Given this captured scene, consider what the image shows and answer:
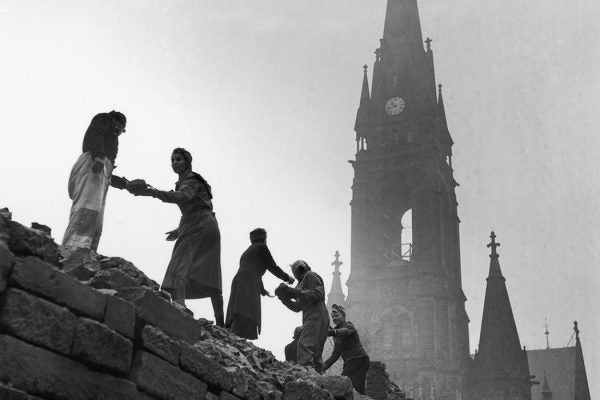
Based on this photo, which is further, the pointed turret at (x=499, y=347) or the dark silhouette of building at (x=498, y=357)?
the pointed turret at (x=499, y=347)

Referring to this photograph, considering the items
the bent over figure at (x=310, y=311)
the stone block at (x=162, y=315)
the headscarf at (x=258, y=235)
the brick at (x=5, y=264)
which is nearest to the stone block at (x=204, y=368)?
the stone block at (x=162, y=315)

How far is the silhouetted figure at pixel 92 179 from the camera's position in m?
7.38

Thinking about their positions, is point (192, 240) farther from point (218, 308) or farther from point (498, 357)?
point (498, 357)

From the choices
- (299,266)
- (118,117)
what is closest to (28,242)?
(118,117)

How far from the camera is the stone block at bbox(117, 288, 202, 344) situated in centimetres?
627

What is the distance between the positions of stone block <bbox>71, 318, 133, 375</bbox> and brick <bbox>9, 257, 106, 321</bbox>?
4.4 inches

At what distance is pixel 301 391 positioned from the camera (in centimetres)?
745

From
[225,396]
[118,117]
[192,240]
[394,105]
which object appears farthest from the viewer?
[394,105]

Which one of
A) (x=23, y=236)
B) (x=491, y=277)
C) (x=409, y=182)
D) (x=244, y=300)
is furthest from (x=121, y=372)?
(x=409, y=182)

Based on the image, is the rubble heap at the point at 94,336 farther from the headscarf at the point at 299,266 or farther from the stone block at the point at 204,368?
the headscarf at the point at 299,266

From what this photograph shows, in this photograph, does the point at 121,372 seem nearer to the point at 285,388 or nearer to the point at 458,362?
the point at 285,388

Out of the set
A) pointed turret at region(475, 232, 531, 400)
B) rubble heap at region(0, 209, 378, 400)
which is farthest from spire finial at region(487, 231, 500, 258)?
rubble heap at region(0, 209, 378, 400)

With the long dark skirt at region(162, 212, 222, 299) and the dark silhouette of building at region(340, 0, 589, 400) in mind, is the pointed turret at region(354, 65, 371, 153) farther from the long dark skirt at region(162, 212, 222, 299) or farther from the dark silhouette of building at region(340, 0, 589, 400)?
the long dark skirt at region(162, 212, 222, 299)

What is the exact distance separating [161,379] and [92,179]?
2.21 m
